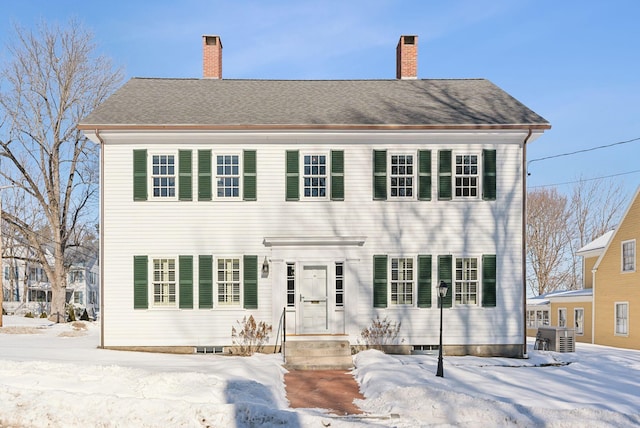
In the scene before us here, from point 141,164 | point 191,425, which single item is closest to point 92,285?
point 141,164

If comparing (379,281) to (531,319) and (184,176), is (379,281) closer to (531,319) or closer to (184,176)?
(184,176)

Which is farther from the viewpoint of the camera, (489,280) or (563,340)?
(563,340)

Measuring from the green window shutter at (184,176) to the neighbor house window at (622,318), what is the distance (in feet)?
65.3

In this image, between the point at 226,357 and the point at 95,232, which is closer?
the point at 226,357

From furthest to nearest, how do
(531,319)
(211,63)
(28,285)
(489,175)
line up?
(28,285) < (531,319) < (211,63) < (489,175)

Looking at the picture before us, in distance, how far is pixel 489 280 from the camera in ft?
52.4

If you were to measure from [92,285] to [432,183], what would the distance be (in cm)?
6890

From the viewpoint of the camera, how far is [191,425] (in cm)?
847

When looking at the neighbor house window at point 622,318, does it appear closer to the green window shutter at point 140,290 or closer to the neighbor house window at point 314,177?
the neighbor house window at point 314,177

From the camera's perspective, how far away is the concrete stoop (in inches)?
556

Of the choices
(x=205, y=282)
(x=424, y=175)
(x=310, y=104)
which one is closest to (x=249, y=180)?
(x=205, y=282)

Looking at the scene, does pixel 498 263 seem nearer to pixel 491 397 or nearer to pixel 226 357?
pixel 491 397

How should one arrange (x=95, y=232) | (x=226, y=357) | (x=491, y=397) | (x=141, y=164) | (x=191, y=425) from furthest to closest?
(x=95, y=232), (x=141, y=164), (x=226, y=357), (x=491, y=397), (x=191, y=425)

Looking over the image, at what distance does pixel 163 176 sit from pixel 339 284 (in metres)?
5.69
